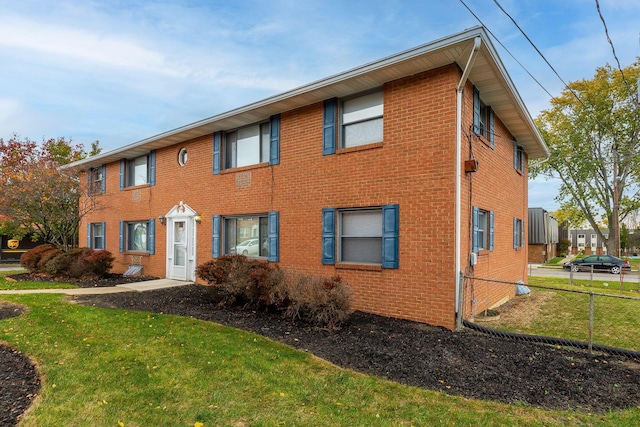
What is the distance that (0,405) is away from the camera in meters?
3.65

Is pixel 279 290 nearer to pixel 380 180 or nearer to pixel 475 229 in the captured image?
pixel 380 180

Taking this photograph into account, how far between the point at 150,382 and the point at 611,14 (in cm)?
993

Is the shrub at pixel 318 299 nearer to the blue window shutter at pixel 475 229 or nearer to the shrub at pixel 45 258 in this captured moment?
the blue window shutter at pixel 475 229

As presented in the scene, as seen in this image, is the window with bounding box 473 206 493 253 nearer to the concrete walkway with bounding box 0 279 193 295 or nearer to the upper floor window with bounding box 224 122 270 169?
the upper floor window with bounding box 224 122 270 169

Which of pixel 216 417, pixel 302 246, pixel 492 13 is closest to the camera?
pixel 216 417

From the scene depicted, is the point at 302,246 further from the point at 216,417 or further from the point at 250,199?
the point at 216,417

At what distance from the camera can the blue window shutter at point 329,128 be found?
8477 mm

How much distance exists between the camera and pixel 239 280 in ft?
26.7

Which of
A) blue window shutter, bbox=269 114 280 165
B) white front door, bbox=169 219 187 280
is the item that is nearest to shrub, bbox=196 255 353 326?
blue window shutter, bbox=269 114 280 165

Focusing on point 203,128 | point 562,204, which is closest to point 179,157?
point 203,128

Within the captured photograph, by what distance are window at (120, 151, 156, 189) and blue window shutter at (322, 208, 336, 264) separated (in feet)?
26.4

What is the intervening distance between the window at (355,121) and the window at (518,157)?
226 inches

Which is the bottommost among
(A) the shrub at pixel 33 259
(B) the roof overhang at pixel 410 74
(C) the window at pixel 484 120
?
(A) the shrub at pixel 33 259

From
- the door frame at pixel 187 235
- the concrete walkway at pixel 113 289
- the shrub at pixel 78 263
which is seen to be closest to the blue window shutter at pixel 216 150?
the door frame at pixel 187 235
